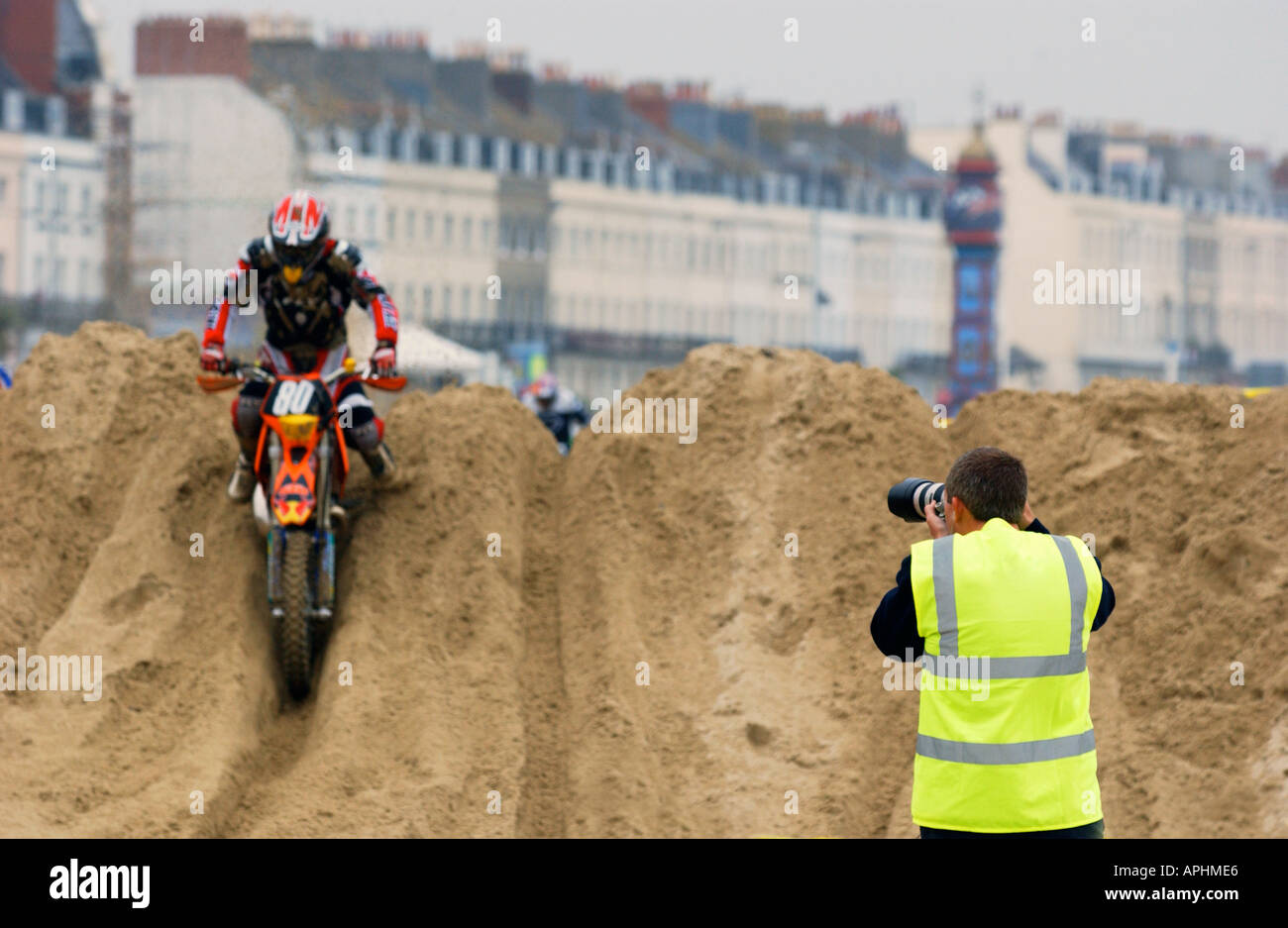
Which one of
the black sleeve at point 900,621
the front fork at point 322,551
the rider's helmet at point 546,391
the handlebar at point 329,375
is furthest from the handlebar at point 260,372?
the rider's helmet at point 546,391

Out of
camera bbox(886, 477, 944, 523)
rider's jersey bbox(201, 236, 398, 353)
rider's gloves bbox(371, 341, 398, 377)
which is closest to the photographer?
camera bbox(886, 477, 944, 523)

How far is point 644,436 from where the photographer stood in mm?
13312

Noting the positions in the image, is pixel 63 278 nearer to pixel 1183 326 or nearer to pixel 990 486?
pixel 1183 326

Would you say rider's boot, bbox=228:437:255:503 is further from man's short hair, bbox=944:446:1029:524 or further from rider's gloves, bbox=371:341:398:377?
man's short hair, bbox=944:446:1029:524

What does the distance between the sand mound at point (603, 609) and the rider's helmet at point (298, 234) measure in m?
1.59

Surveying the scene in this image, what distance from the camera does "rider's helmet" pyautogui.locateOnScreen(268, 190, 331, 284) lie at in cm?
1173

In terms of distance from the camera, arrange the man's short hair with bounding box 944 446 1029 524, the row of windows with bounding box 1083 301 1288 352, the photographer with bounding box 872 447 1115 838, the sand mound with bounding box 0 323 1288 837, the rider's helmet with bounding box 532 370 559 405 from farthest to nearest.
A: the row of windows with bounding box 1083 301 1288 352 < the rider's helmet with bounding box 532 370 559 405 < the sand mound with bounding box 0 323 1288 837 < the man's short hair with bounding box 944 446 1029 524 < the photographer with bounding box 872 447 1115 838

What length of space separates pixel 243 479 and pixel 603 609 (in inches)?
92.3

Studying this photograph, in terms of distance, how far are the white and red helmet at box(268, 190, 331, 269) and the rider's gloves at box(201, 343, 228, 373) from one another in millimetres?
652

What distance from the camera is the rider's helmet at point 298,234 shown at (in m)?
11.7
